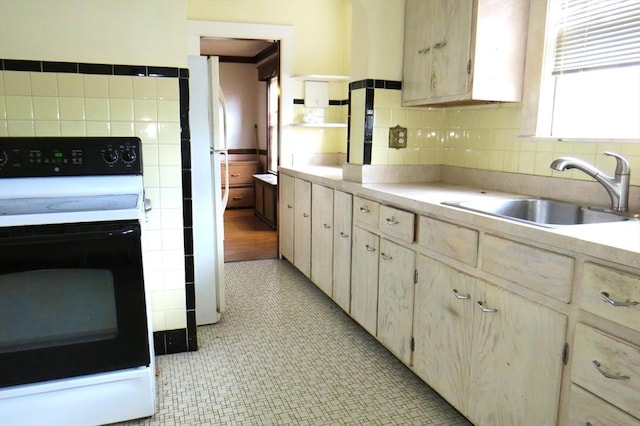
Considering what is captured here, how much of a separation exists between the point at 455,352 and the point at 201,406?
3.74 ft

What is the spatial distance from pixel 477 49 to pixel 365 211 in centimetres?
101

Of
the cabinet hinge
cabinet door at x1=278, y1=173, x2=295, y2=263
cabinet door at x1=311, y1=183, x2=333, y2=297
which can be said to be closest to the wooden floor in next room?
cabinet door at x1=278, y1=173, x2=295, y2=263

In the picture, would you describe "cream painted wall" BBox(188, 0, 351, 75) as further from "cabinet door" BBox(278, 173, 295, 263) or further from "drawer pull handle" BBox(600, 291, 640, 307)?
"drawer pull handle" BBox(600, 291, 640, 307)

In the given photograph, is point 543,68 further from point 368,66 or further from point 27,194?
point 27,194

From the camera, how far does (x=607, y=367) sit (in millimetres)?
1290

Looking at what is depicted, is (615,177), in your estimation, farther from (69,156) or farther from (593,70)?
(69,156)

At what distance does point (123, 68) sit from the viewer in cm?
229

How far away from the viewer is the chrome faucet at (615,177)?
1830 mm

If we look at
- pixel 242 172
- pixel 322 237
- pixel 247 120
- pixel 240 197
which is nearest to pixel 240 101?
pixel 247 120

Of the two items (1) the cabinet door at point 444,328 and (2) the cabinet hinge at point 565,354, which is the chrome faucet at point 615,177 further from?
(2) the cabinet hinge at point 565,354

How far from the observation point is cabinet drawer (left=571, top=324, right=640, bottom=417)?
1.21 m

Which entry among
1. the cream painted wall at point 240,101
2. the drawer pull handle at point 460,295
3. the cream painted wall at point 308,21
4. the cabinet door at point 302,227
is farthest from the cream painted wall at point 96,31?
the cream painted wall at point 240,101

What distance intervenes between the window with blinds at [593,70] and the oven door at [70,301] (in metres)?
2.03

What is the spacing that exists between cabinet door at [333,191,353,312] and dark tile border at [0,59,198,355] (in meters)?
0.94
